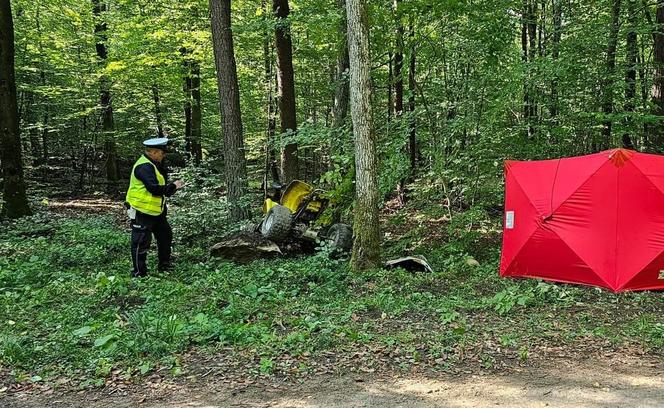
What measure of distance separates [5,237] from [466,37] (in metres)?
9.85

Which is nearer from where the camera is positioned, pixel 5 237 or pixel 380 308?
pixel 380 308

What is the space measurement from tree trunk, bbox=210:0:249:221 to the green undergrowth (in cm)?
226

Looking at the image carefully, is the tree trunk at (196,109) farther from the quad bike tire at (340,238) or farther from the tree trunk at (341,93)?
the quad bike tire at (340,238)

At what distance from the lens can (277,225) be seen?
8477 mm

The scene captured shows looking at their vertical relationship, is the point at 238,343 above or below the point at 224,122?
below

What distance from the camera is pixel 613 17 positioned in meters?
10.5

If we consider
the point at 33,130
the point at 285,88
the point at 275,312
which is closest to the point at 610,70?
the point at 285,88

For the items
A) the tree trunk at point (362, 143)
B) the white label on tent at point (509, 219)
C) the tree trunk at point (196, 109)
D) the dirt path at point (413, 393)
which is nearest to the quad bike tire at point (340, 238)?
the tree trunk at point (362, 143)

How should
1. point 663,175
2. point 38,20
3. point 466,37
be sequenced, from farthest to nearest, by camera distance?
point 38,20, point 466,37, point 663,175

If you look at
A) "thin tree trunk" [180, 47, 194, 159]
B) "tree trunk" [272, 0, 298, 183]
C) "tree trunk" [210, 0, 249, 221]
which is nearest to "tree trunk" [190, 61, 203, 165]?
"thin tree trunk" [180, 47, 194, 159]

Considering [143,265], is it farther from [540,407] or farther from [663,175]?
[663,175]

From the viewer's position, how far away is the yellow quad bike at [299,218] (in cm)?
845

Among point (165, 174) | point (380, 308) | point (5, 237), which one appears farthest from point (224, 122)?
point (380, 308)

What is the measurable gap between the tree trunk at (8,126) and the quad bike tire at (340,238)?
7961 mm
